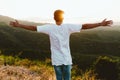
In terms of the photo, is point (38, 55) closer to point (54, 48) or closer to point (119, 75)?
point (119, 75)

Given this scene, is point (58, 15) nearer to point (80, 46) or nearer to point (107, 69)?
point (107, 69)

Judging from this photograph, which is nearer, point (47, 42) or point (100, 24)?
point (100, 24)

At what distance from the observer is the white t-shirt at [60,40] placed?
259 inches

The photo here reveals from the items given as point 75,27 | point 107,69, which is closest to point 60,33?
point 75,27

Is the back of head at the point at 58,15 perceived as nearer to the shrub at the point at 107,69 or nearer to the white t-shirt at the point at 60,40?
the white t-shirt at the point at 60,40

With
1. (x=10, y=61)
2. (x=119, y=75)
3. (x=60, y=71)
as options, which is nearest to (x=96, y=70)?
(x=119, y=75)

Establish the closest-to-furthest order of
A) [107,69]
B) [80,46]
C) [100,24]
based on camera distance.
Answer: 1. [100,24]
2. [107,69]
3. [80,46]

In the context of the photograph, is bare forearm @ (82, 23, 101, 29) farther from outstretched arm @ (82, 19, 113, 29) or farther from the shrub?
the shrub

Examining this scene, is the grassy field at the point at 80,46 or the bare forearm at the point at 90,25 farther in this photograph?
the grassy field at the point at 80,46

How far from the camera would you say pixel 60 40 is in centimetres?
656

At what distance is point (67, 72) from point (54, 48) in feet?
1.57

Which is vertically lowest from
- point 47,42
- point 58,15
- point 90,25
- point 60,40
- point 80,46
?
point 80,46

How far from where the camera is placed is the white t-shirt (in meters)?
6.57

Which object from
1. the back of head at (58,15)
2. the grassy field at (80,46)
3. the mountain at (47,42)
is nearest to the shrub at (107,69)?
the grassy field at (80,46)
